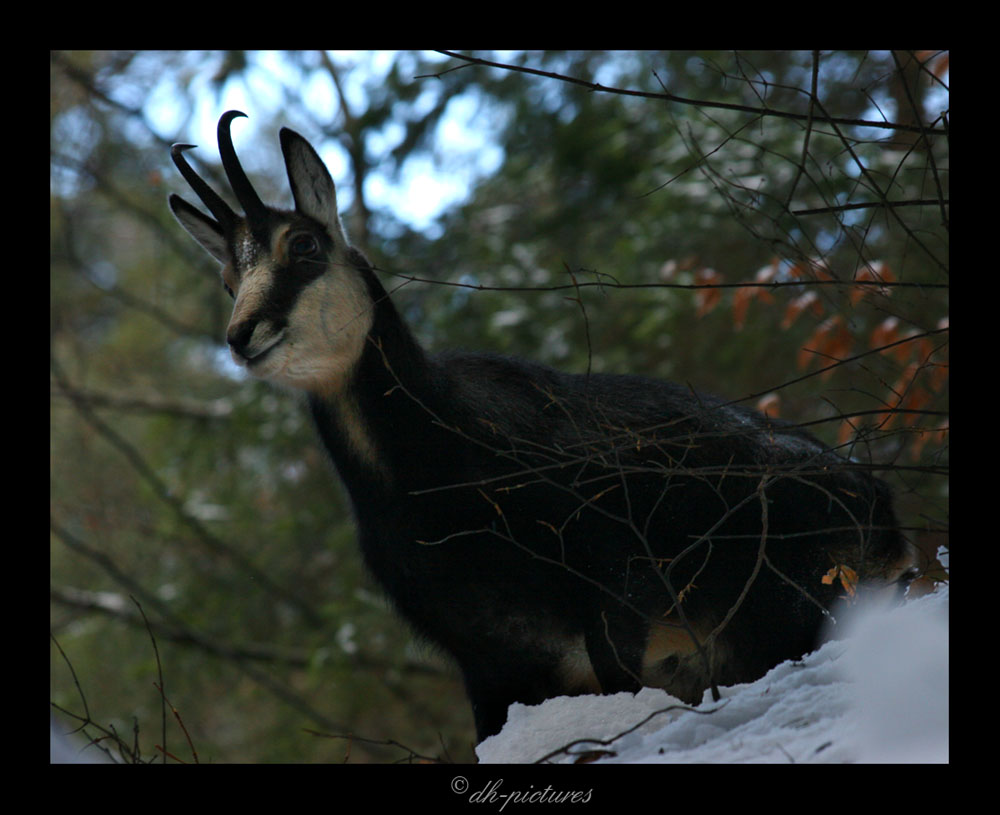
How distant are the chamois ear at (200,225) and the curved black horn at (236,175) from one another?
310mm

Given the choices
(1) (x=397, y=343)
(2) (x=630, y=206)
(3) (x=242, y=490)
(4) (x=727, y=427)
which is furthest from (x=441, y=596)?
(3) (x=242, y=490)

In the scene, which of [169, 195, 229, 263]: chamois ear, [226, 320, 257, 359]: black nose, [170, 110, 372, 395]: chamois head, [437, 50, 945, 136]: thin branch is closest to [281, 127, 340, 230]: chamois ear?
[170, 110, 372, 395]: chamois head

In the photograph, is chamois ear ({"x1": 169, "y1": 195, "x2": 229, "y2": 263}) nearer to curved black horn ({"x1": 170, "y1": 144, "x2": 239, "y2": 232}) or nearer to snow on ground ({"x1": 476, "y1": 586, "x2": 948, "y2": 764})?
curved black horn ({"x1": 170, "y1": 144, "x2": 239, "y2": 232})

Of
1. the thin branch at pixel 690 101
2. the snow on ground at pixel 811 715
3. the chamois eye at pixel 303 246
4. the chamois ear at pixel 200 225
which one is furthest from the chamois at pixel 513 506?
the thin branch at pixel 690 101

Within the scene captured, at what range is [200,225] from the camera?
4441 mm

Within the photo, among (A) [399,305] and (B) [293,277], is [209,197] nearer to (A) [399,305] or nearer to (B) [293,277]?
(B) [293,277]

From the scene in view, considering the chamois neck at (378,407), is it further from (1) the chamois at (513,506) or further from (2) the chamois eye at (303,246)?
(2) the chamois eye at (303,246)

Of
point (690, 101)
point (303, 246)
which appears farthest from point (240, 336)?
point (690, 101)

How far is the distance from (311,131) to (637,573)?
7912mm

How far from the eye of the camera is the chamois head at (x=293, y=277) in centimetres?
387

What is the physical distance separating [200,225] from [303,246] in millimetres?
649

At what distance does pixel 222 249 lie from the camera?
4.48 m

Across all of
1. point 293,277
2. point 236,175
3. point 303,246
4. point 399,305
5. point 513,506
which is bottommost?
point 513,506
